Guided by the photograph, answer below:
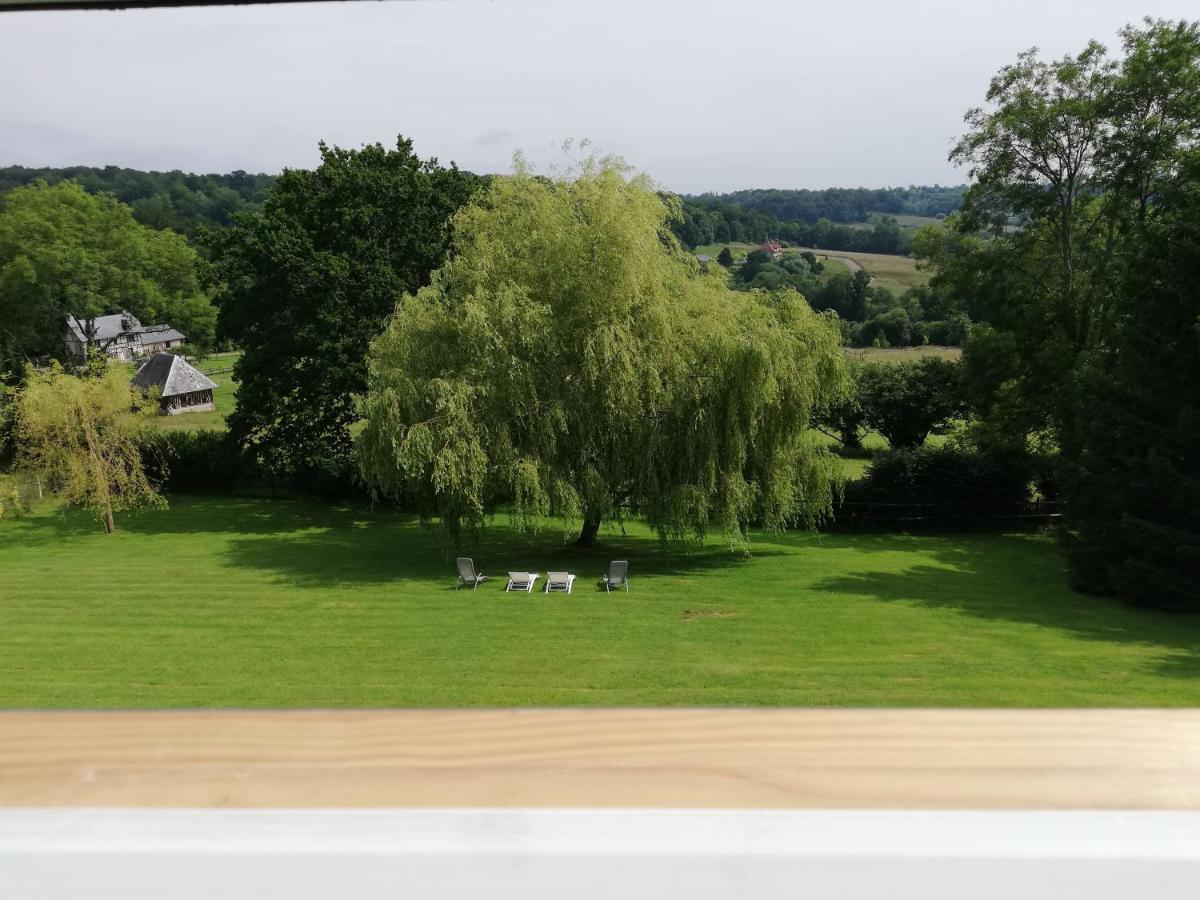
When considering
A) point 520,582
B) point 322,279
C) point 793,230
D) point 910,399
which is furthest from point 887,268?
point 322,279

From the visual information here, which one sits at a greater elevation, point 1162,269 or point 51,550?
point 1162,269

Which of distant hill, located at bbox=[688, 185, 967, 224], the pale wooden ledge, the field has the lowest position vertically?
the pale wooden ledge

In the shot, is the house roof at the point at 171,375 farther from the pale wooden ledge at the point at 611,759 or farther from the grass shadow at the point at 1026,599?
the pale wooden ledge at the point at 611,759

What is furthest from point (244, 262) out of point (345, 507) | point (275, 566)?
point (275, 566)

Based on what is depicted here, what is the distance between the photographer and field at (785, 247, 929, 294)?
660 cm

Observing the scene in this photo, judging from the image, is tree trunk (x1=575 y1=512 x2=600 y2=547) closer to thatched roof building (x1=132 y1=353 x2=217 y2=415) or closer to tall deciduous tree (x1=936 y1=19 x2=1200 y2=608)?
tall deciduous tree (x1=936 y1=19 x2=1200 y2=608)

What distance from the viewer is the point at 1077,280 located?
10961mm

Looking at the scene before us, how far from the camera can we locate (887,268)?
7.91 meters

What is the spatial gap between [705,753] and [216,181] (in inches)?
144

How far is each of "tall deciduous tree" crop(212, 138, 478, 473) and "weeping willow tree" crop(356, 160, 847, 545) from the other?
13.2 ft

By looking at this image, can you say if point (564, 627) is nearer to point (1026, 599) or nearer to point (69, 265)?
point (1026, 599)

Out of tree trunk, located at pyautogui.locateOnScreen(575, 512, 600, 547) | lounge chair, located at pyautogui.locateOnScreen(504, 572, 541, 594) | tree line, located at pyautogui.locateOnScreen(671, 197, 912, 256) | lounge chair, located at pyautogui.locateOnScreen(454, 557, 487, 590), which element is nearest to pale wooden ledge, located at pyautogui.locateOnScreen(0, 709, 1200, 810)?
tree line, located at pyautogui.locateOnScreen(671, 197, 912, 256)

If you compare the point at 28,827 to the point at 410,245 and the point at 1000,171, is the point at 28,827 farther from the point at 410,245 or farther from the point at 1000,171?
the point at 410,245

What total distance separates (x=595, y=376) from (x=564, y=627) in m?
2.73
